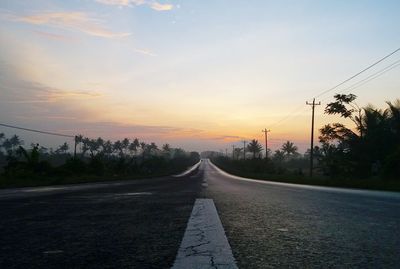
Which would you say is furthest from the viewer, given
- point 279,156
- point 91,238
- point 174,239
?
point 279,156

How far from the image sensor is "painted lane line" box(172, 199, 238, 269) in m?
3.33

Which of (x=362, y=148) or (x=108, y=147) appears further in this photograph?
(x=108, y=147)

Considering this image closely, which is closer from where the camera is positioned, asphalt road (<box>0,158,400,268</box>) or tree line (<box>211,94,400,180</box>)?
asphalt road (<box>0,158,400,268</box>)

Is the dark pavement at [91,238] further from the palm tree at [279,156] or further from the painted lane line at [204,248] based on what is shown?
the palm tree at [279,156]

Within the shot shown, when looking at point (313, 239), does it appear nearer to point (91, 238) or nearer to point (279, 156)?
point (91, 238)

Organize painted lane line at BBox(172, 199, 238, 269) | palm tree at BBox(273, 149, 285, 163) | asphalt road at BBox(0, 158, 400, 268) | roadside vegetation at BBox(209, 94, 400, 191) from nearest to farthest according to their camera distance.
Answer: painted lane line at BBox(172, 199, 238, 269) → asphalt road at BBox(0, 158, 400, 268) → roadside vegetation at BBox(209, 94, 400, 191) → palm tree at BBox(273, 149, 285, 163)

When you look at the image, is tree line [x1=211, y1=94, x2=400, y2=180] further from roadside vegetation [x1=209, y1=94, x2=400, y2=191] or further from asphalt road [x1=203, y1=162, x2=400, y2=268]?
asphalt road [x1=203, y1=162, x2=400, y2=268]

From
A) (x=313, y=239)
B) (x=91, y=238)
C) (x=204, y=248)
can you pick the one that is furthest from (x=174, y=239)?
(x=313, y=239)

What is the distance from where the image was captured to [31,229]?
5449 millimetres

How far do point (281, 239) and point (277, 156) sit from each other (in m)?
161

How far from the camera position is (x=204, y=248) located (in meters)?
3.96

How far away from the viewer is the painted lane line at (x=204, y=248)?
10.9 ft

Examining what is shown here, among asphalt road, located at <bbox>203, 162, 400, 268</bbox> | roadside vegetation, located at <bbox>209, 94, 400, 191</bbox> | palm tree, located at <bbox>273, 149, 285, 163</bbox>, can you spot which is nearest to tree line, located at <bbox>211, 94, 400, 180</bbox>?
roadside vegetation, located at <bbox>209, 94, 400, 191</bbox>

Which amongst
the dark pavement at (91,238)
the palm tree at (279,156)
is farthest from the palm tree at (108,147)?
the dark pavement at (91,238)
